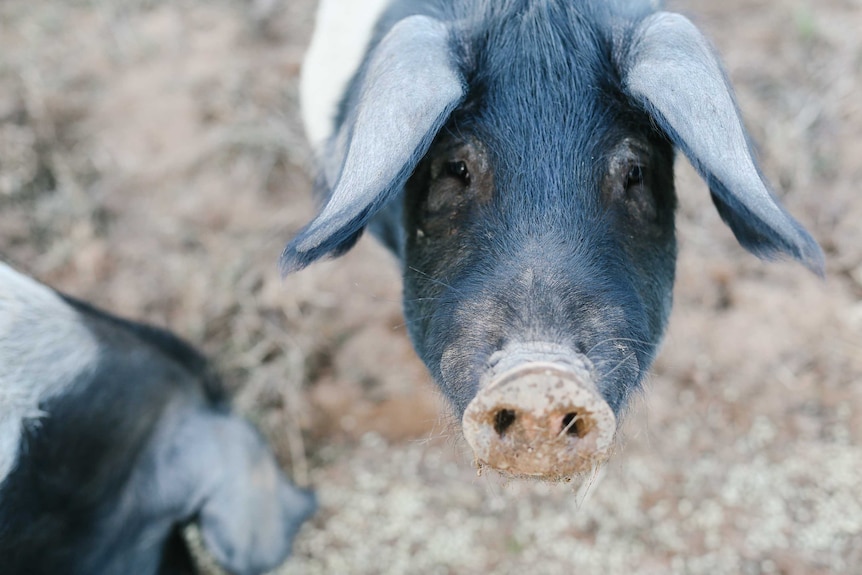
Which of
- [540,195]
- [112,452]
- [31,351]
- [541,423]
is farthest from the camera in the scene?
[112,452]

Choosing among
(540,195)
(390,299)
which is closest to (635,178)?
(540,195)

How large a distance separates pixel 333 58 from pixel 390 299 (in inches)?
39.2

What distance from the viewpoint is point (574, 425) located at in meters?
1.47

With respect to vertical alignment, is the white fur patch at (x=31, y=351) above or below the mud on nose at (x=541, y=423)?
below

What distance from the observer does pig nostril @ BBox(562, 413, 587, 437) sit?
1.44 m

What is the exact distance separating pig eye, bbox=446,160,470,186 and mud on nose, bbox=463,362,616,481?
2.04ft

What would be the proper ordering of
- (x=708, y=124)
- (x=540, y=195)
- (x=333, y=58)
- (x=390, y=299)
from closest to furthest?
(x=708, y=124) → (x=540, y=195) → (x=333, y=58) → (x=390, y=299)

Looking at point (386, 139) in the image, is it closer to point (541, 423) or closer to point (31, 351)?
point (541, 423)

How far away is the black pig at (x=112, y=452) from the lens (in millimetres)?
2027

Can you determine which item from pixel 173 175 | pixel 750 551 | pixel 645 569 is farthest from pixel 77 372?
pixel 750 551

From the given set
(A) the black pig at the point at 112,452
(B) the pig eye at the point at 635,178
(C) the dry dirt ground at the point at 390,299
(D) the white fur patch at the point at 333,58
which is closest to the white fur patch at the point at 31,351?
(A) the black pig at the point at 112,452

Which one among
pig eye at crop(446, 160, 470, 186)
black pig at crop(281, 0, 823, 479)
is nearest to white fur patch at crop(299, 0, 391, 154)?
black pig at crop(281, 0, 823, 479)

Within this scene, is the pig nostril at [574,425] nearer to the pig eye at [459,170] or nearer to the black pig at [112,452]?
the pig eye at [459,170]

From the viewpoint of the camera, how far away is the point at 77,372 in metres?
2.20
